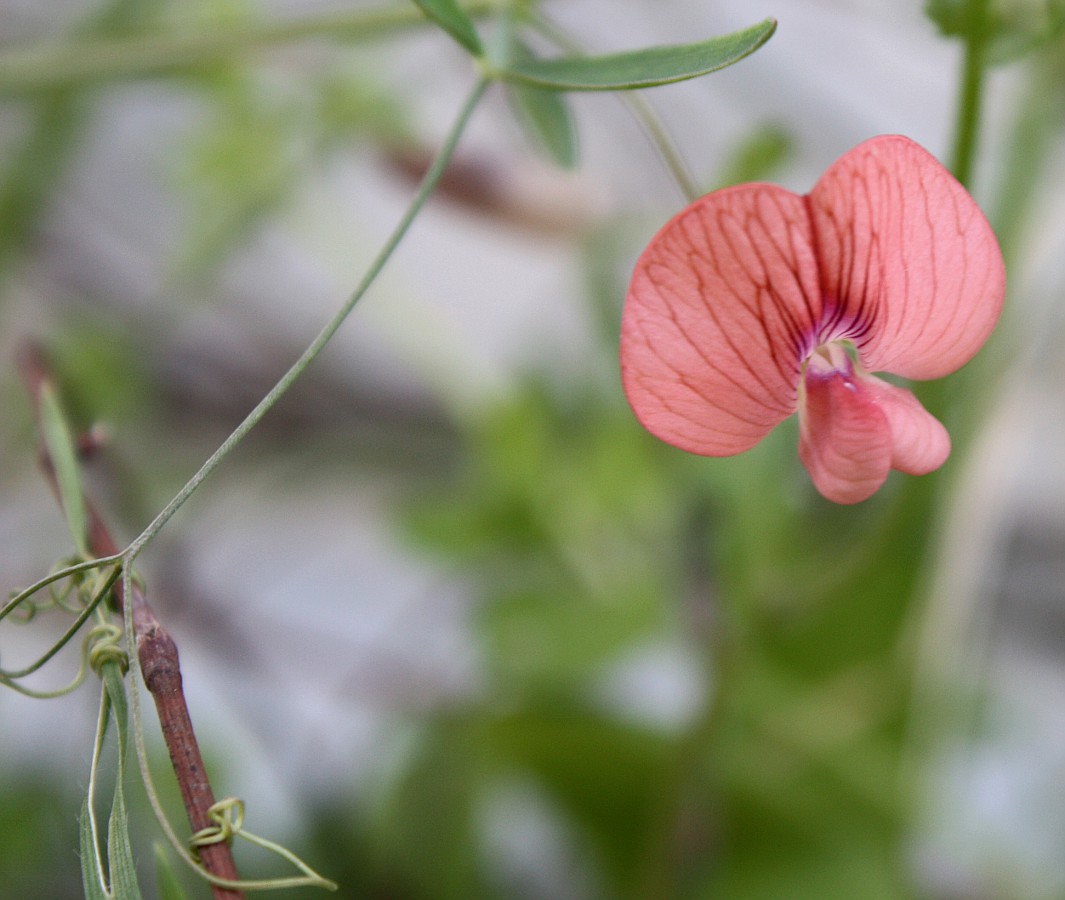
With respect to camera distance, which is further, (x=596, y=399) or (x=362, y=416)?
(x=362, y=416)

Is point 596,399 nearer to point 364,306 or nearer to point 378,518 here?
point 364,306

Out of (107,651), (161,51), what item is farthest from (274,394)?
(161,51)

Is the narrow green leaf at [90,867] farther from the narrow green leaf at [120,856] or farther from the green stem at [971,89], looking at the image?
the green stem at [971,89]

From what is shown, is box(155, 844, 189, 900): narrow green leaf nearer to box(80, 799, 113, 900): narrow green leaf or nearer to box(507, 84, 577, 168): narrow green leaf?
box(80, 799, 113, 900): narrow green leaf

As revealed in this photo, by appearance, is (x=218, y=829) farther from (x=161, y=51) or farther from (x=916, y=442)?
Answer: (x=161, y=51)

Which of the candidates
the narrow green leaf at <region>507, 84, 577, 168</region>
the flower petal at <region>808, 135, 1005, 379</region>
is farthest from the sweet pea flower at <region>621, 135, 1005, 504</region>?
the narrow green leaf at <region>507, 84, 577, 168</region>

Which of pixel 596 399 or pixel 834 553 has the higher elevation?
pixel 596 399

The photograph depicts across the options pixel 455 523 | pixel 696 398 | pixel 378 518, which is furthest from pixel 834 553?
pixel 378 518
